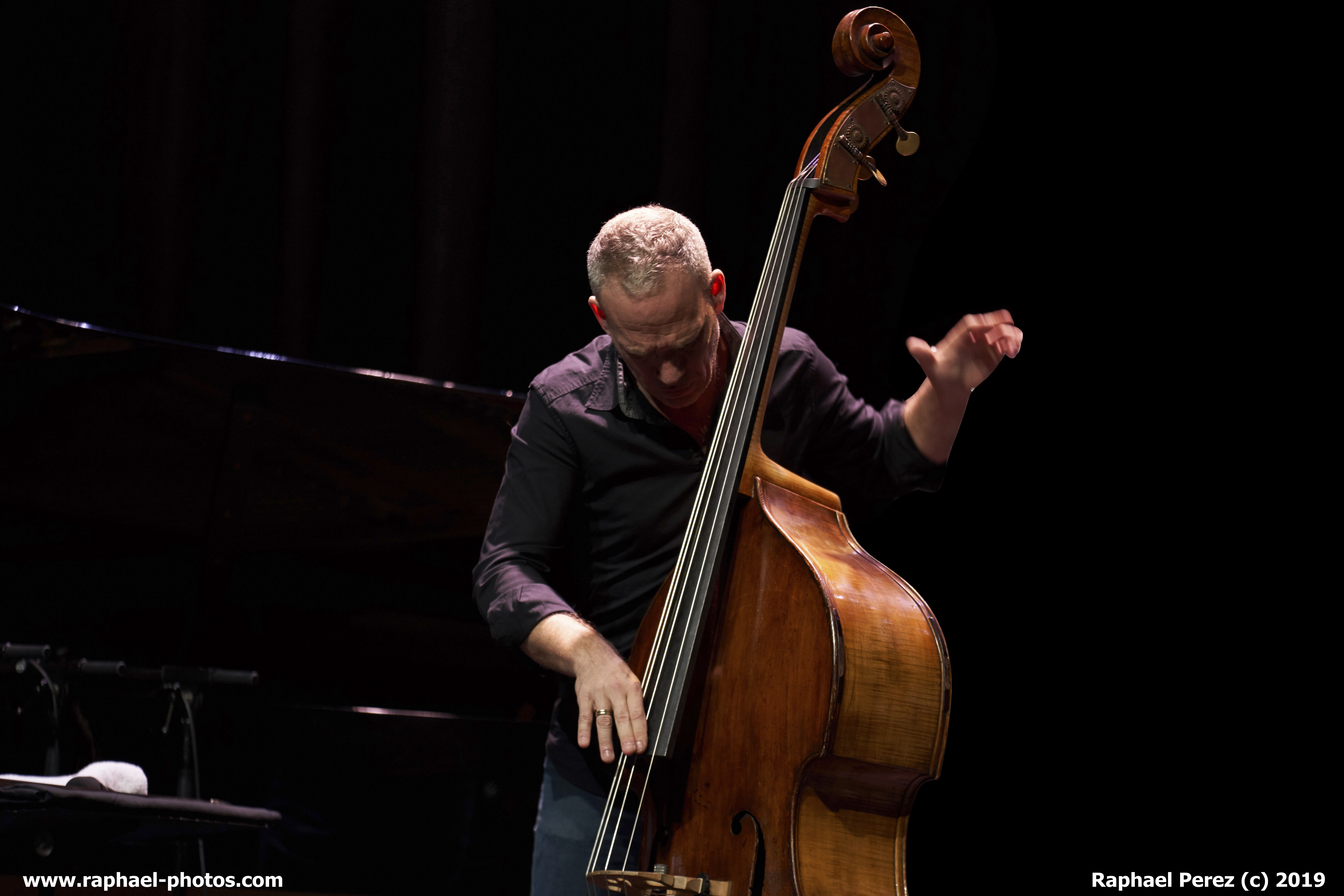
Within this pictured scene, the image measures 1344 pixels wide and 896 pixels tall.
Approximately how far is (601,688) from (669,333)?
485 mm

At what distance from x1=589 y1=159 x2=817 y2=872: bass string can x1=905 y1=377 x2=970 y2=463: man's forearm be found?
0.26m

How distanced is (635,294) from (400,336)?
2.34 metres

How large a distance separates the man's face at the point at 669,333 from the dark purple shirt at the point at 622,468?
0.18 ft

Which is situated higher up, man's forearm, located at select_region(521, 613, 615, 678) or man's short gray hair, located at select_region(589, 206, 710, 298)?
man's short gray hair, located at select_region(589, 206, 710, 298)

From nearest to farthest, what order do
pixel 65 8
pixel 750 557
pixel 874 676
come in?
pixel 874 676 → pixel 750 557 → pixel 65 8

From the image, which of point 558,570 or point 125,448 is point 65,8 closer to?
point 125,448

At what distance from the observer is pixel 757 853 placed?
1352 mm

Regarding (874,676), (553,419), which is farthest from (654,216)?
(874,676)

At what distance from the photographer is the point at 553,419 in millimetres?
1755

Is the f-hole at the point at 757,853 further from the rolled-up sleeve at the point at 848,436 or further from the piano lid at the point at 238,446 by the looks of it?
the piano lid at the point at 238,446

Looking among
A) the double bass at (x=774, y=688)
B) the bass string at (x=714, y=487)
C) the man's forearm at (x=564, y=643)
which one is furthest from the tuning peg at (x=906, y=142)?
the man's forearm at (x=564, y=643)

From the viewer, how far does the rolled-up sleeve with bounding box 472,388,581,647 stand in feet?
5.09

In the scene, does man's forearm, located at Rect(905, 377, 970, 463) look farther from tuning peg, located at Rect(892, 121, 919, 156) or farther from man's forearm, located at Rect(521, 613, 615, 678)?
man's forearm, located at Rect(521, 613, 615, 678)

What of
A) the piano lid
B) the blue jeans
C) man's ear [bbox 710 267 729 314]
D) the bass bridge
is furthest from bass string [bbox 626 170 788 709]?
the piano lid
